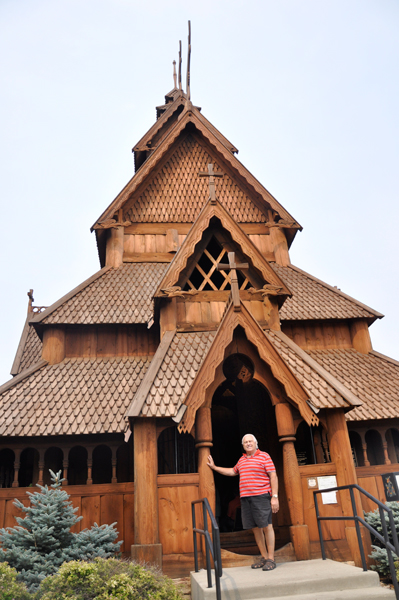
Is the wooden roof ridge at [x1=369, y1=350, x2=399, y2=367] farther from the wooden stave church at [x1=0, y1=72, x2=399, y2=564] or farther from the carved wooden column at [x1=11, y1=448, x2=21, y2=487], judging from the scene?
the carved wooden column at [x1=11, y1=448, x2=21, y2=487]

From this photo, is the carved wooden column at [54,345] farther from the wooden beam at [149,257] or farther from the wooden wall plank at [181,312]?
the wooden beam at [149,257]

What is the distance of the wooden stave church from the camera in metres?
8.27

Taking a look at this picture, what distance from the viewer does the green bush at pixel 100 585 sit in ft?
18.3

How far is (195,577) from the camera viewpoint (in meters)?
6.73

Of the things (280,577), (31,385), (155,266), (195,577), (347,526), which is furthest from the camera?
(155,266)

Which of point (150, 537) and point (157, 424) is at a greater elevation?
point (157, 424)

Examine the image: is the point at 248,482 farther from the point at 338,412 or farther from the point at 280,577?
the point at 338,412

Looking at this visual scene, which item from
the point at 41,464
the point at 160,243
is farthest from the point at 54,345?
the point at 160,243

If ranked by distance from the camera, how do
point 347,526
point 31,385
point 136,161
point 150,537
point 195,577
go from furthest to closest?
point 136,161 → point 31,385 → point 347,526 → point 150,537 → point 195,577

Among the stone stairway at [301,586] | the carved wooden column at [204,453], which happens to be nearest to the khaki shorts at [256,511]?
the stone stairway at [301,586]

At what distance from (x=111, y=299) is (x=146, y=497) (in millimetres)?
5964

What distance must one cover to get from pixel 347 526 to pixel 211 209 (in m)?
6.94

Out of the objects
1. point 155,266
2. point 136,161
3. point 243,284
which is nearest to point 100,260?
point 155,266

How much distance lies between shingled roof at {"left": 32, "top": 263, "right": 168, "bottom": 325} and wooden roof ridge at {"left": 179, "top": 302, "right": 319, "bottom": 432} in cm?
356
